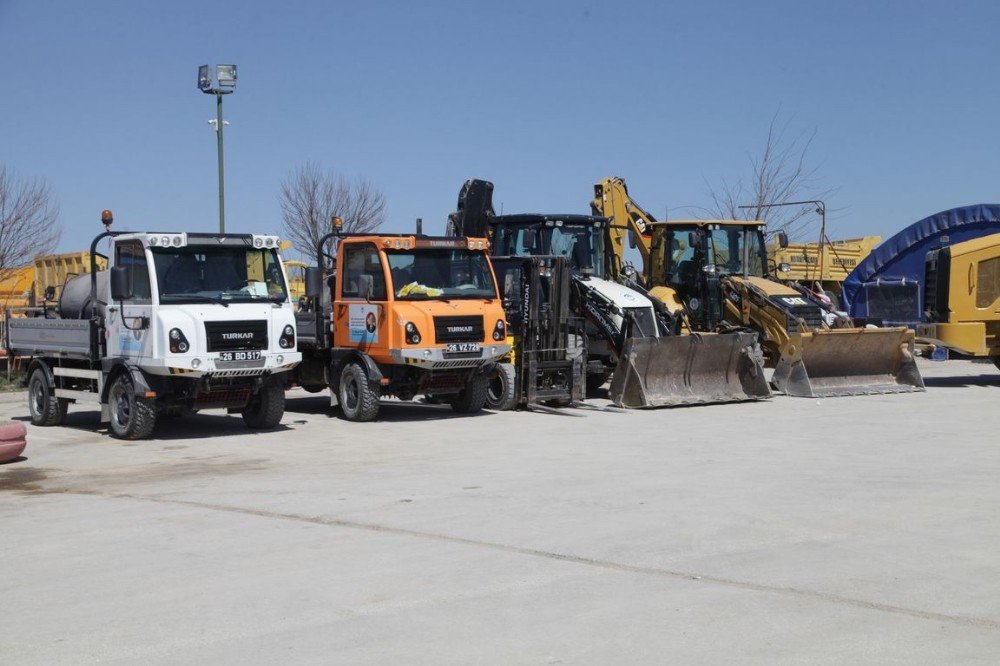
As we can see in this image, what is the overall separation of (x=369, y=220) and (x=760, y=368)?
23183 mm

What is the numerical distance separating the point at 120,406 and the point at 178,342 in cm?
152

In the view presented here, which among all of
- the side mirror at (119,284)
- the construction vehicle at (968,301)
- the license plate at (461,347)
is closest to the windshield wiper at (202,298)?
the side mirror at (119,284)

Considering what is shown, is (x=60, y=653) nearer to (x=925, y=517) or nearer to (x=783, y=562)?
(x=783, y=562)

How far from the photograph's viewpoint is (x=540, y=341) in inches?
698

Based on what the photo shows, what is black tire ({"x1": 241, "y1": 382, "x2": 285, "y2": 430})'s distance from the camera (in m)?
15.4

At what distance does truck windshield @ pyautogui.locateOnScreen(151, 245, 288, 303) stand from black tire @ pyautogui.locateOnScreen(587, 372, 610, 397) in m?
6.32

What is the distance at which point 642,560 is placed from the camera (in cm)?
750

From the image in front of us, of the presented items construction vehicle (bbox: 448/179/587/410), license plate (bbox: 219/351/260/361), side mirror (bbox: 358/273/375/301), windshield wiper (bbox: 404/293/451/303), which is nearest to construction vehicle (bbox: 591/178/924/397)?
construction vehicle (bbox: 448/179/587/410)

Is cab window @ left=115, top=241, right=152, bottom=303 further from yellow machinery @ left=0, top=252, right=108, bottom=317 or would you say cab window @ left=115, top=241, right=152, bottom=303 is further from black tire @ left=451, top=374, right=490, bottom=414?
yellow machinery @ left=0, top=252, right=108, bottom=317

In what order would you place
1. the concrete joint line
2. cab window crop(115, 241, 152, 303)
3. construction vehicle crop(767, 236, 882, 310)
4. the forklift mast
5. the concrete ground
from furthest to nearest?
construction vehicle crop(767, 236, 882, 310) < the forklift mast < cab window crop(115, 241, 152, 303) < the concrete joint line < the concrete ground

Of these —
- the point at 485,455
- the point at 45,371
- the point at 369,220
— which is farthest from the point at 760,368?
the point at 369,220

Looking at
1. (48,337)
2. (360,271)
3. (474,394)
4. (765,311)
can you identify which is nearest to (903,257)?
(765,311)

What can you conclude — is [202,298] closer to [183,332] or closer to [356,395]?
[183,332]

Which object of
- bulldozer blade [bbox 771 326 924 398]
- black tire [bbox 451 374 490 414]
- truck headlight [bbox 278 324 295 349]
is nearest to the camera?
truck headlight [bbox 278 324 295 349]
